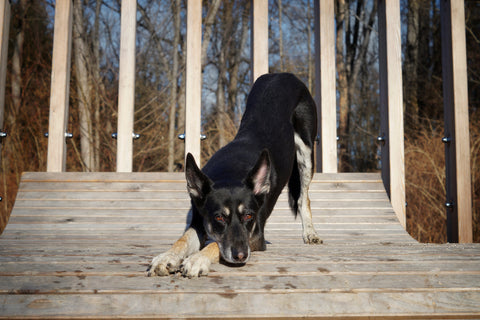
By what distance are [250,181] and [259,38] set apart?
108 inches

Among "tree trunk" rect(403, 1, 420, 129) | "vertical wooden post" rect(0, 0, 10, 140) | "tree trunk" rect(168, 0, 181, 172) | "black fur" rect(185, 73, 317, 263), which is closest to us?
"black fur" rect(185, 73, 317, 263)

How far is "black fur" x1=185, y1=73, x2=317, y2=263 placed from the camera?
279cm

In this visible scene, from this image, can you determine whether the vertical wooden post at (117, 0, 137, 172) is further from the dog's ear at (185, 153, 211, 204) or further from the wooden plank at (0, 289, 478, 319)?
the wooden plank at (0, 289, 478, 319)

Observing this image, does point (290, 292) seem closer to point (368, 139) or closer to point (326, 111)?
point (326, 111)

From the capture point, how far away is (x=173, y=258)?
2.40m

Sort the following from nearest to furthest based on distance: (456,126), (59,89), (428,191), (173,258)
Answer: (173,258), (456,126), (59,89), (428,191)

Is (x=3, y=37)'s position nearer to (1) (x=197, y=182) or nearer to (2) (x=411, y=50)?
(1) (x=197, y=182)

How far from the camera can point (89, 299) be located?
6.49 ft

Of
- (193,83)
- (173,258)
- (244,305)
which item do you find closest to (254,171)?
(173,258)

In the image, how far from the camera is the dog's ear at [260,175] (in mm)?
2934

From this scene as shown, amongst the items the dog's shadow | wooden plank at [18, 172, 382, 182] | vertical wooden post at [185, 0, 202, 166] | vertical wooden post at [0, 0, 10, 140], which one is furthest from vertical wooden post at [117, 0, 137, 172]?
the dog's shadow

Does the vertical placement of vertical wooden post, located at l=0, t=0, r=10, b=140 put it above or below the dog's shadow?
above

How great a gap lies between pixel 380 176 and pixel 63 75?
392 cm

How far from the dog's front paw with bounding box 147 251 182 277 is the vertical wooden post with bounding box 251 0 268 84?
323 cm
